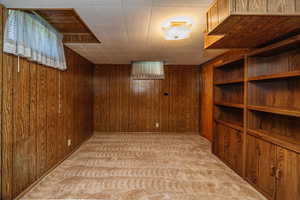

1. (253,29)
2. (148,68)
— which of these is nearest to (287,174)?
(253,29)

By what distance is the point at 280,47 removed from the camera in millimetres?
1979

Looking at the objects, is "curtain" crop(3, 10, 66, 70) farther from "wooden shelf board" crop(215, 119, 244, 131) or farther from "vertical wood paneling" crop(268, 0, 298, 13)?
"wooden shelf board" crop(215, 119, 244, 131)

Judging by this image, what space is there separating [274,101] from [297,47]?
2.36ft

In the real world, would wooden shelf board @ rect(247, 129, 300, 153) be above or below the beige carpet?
above

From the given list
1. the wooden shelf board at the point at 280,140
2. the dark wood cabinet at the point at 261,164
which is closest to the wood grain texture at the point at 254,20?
the wooden shelf board at the point at 280,140

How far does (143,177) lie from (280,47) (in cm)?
243

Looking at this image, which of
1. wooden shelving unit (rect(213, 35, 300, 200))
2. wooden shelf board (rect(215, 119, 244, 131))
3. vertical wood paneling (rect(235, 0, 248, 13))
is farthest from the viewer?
wooden shelf board (rect(215, 119, 244, 131))

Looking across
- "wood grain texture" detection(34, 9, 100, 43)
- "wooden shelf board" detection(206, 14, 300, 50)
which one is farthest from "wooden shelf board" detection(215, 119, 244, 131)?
"wood grain texture" detection(34, 9, 100, 43)

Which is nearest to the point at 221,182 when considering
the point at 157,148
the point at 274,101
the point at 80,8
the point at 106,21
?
the point at 274,101

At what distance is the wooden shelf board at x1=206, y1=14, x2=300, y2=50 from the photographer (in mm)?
1503

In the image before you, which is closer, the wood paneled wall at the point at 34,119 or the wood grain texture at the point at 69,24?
the wood paneled wall at the point at 34,119

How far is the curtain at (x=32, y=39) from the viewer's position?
72.3 inches

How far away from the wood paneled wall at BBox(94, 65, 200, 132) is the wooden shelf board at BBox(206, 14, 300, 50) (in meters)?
3.32

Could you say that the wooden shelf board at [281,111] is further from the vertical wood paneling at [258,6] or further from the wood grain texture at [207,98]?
the wood grain texture at [207,98]
